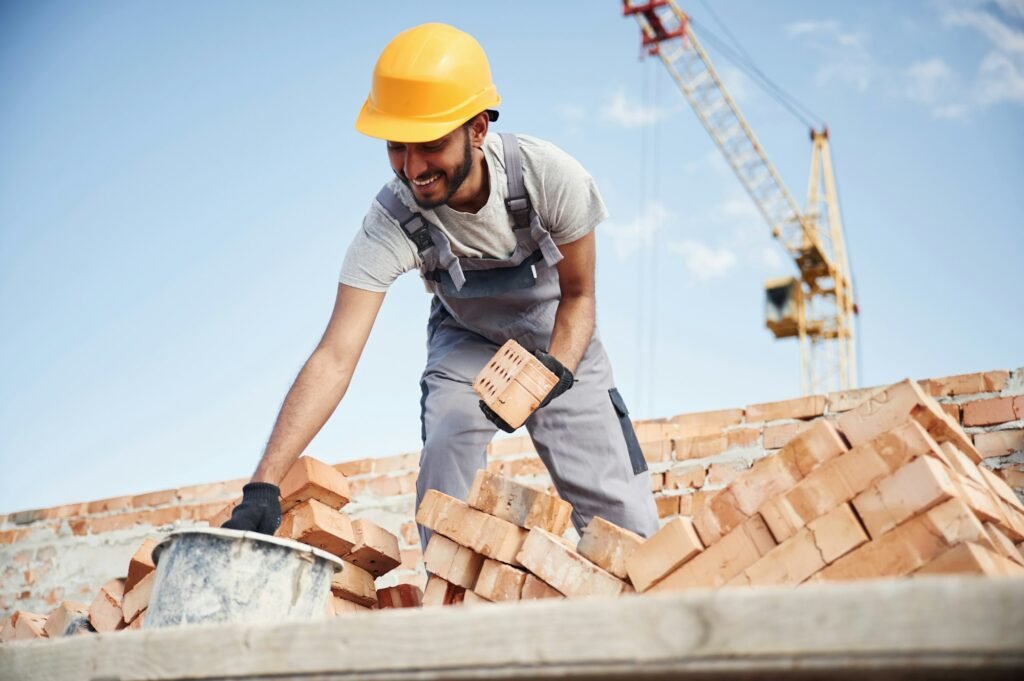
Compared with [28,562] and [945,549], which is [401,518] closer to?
[28,562]

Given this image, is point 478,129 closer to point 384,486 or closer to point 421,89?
point 421,89

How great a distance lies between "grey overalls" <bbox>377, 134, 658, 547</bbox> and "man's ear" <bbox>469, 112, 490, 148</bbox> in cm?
8

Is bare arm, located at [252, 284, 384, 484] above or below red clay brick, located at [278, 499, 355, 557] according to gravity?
above

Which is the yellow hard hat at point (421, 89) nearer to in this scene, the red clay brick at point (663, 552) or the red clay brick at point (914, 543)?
the red clay brick at point (663, 552)

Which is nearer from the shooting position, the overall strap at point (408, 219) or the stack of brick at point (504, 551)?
the stack of brick at point (504, 551)

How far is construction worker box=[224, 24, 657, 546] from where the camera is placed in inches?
104

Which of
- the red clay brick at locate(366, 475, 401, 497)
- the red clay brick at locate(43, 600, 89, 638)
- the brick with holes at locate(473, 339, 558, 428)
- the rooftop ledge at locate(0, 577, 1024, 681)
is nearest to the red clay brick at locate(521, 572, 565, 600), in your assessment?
the brick with holes at locate(473, 339, 558, 428)

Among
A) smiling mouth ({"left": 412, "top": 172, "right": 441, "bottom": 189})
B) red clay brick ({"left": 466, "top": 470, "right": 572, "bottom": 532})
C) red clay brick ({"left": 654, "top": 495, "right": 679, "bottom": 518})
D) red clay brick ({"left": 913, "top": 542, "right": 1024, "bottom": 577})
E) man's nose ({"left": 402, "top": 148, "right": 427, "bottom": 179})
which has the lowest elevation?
red clay brick ({"left": 654, "top": 495, "right": 679, "bottom": 518})

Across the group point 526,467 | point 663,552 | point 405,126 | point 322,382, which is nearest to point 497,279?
point 405,126

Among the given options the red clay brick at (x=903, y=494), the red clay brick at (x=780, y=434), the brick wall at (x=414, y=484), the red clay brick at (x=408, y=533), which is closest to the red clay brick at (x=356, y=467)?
the brick wall at (x=414, y=484)

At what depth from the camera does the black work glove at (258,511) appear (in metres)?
2.18

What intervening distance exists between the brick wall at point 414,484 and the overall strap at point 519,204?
6.39 ft

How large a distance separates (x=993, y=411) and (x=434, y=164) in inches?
103

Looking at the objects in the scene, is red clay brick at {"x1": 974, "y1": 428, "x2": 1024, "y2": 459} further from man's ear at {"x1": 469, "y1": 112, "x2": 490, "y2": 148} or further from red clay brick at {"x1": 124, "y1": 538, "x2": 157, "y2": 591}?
red clay brick at {"x1": 124, "y1": 538, "x2": 157, "y2": 591}
